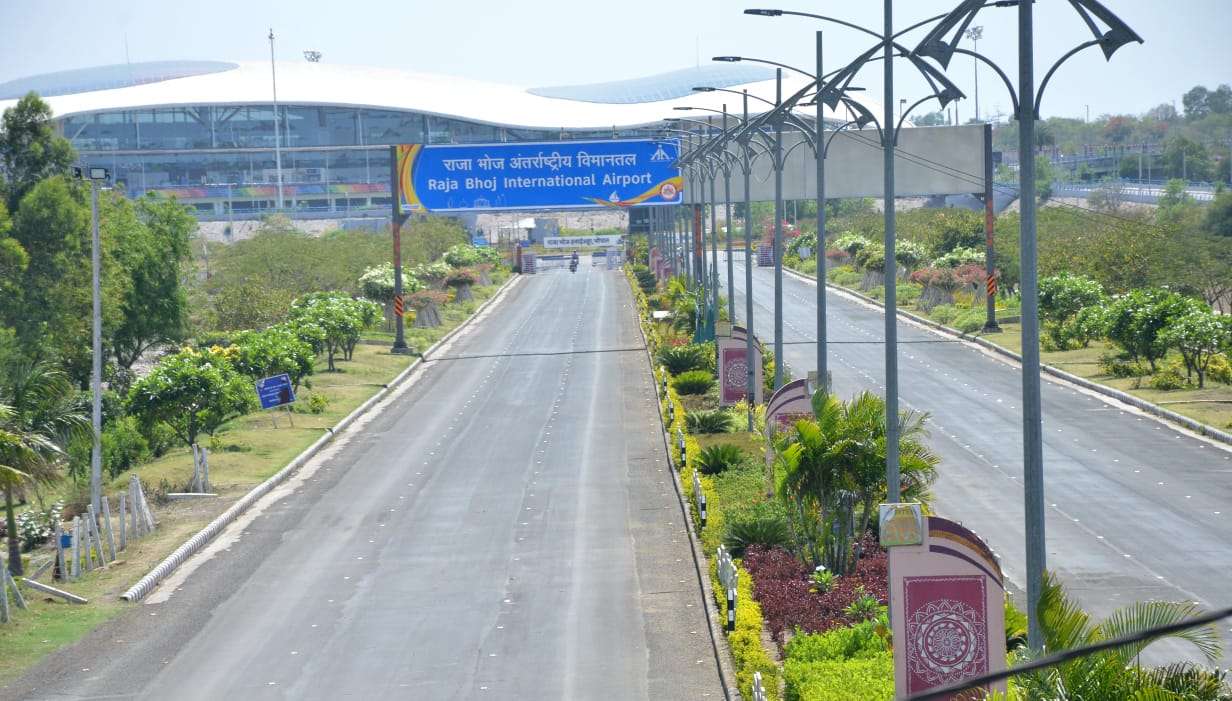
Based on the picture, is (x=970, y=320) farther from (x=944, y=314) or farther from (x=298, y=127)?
(x=298, y=127)

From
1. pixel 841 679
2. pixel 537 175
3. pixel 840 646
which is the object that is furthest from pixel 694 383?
pixel 841 679

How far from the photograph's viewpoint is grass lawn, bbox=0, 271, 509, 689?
21078 millimetres

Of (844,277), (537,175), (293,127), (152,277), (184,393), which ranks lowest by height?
(844,277)

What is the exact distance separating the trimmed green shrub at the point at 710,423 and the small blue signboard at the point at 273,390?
11.4 meters

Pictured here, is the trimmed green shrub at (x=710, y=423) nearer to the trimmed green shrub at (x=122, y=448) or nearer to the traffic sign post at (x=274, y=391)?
the traffic sign post at (x=274, y=391)

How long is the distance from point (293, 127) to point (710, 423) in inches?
5555

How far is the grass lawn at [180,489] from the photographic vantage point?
830 inches

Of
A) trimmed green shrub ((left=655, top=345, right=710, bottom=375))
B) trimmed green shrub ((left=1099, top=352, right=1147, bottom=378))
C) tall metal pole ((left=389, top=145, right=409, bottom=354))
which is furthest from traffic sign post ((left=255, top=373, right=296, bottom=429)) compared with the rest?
trimmed green shrub ((left=1099, top=352, right=1147, bottom=378))

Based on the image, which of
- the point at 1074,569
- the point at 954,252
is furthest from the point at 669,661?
the point at 954,252

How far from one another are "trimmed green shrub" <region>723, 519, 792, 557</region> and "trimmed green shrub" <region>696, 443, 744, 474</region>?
7436 mm

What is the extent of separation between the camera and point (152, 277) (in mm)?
56188

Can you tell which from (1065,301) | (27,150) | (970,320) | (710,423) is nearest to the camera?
(710,423)

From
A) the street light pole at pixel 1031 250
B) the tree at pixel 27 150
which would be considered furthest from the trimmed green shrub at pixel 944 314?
the street light pole at pixel 1031 250

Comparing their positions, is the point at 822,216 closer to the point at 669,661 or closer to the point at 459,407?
the point at 669,661
